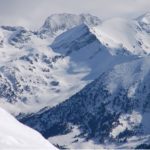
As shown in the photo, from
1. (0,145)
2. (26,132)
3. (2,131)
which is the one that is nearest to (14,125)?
(26,132)

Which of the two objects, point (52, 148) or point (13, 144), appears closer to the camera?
point (13, 144)

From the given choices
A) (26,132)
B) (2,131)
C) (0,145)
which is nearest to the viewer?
(0,145)

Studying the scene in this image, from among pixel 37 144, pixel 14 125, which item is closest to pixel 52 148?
pixel 37 144

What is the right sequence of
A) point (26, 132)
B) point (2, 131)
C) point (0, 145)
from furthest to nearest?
1. point (26, 132)
2. point (2, 131)
3. point (0, 145)

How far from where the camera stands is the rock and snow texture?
23578mm

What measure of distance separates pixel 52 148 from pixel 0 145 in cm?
291

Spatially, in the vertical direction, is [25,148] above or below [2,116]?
below

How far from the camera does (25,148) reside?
77.0 ft

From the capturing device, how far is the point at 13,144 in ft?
77.7

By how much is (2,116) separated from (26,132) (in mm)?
1655

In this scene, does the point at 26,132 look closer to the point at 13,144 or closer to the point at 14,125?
the point at 14,125

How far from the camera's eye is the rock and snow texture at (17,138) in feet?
77.4

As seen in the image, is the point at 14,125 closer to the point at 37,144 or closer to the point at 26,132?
the point at 26,132

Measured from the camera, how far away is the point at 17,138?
24688 mm
